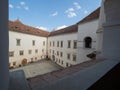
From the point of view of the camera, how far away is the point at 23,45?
60.8 feet

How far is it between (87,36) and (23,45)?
1290cm

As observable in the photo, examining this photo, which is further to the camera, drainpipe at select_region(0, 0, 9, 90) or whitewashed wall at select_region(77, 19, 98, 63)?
whitewashed wall at select_region(77, 19, 98, 63)

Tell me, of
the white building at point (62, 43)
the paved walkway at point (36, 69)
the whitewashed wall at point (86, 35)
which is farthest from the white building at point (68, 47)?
the whitewashed wall at point (86, 35)

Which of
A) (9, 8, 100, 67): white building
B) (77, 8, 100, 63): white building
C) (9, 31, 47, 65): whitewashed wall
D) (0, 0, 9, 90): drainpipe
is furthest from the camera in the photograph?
(9, 31, 47, 65): whitewashed wall

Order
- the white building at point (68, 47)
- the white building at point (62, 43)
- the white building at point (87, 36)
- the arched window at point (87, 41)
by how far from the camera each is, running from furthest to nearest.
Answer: the white building at point (68, 47) → the arched window at point (87, 41) → the white building at point (62, 43) → the white building at point (87, 36)

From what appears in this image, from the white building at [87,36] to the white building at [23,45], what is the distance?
37.6ft

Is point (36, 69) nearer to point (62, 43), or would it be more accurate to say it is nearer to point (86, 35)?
point (62, 43)

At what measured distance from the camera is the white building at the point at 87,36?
9930 millimetres

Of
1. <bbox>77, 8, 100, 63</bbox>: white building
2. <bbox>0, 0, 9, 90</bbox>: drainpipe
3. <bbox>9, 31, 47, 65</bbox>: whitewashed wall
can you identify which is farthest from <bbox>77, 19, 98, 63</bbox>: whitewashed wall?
Answer: <bbox>9, 31, 47, 65</bbox>: whitewashed wall

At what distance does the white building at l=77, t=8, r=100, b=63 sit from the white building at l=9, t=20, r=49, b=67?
1146cm

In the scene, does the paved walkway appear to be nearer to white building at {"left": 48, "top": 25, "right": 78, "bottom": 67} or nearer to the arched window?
white building at {"left": 48, "top": 25, "right": 78, "bottom": 67}

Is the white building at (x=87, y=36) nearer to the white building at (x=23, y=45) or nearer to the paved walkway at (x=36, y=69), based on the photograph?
the paved walkway at (x=36, y=69)

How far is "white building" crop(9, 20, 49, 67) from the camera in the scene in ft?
53.6

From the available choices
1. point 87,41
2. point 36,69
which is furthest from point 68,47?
point 36,69
